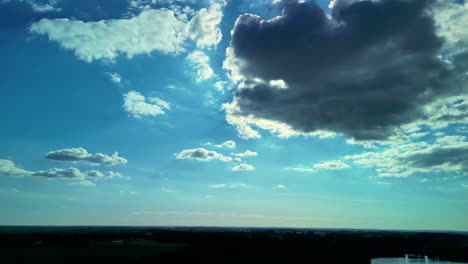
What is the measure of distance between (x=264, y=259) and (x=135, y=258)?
110 feet

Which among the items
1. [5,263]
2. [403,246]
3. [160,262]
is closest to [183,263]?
[160,262]

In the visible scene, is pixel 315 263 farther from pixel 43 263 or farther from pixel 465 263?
pixel 43 263

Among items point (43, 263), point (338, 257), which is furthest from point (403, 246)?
point (43, 263)

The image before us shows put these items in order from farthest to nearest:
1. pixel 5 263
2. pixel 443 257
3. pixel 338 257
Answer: pixel 443 257, pixel 338 257, pixel 5 263

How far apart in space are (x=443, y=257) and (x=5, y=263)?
131830 millimetres

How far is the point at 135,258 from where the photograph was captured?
81.4 meters

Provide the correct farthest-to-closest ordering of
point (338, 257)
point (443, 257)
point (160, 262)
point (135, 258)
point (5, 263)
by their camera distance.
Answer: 1. point (443, 257)
2. point (338, 257)
3. point (135, 258)
4. point (160, 262)
5. point (5, 263)

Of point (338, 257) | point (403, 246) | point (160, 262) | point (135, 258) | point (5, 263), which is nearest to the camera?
point (5, 263)

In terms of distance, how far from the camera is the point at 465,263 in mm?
94938

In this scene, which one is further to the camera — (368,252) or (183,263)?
(368,252)

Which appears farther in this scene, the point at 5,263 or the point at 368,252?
the point at 368,252

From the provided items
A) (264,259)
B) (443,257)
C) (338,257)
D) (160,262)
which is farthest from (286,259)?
(443,257)

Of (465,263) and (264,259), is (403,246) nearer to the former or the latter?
(465,263)

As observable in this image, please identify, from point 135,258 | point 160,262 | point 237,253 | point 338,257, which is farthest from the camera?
point 237,253
